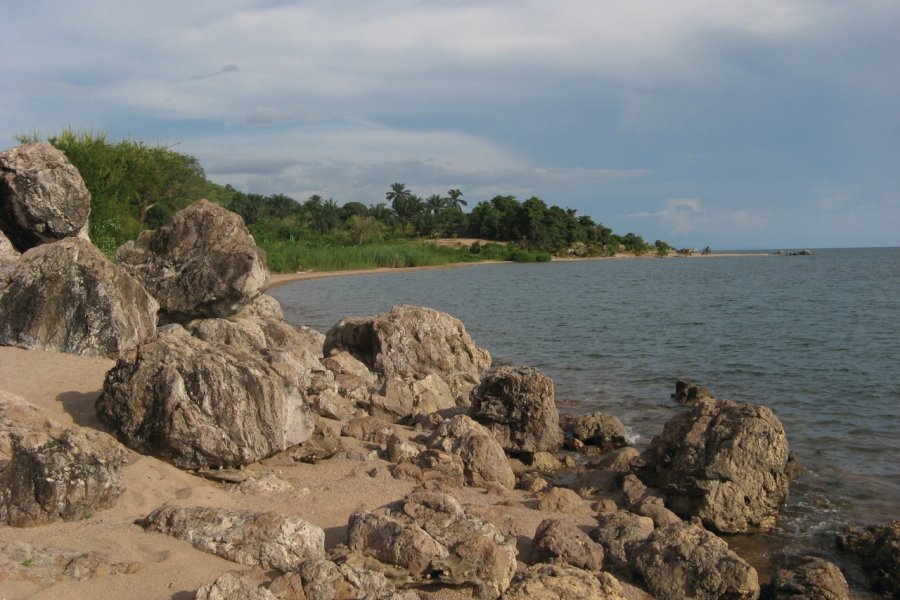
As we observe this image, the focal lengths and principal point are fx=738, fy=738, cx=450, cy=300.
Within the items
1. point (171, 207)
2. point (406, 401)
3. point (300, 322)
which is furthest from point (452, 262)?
point (406, 401)

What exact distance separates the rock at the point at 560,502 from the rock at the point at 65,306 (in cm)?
625

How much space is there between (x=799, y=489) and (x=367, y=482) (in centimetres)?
576

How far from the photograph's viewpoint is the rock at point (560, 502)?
8.29m

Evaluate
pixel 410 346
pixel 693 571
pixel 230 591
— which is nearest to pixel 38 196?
pixel 410 346

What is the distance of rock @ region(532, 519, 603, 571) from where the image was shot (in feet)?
21.4

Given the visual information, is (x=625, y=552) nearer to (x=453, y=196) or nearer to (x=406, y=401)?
(x=406, y=401)

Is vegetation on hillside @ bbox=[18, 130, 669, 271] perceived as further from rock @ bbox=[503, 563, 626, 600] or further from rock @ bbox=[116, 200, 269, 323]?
rock @ bbox=[503, 563, 626, 600]

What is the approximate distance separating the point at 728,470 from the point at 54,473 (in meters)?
6.98

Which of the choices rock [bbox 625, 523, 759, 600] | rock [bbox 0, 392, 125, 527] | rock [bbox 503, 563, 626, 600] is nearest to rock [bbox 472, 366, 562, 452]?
rock [bbox 625, 523, 759, 600]

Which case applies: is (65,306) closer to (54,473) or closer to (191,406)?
(191,406)

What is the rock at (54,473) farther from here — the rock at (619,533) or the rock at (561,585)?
the rock at (619,533)

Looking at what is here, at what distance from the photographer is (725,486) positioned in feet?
28.0

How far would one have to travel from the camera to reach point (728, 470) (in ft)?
28.1

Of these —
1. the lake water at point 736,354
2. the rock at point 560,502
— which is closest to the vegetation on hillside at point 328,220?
the lake water at point 736,354
